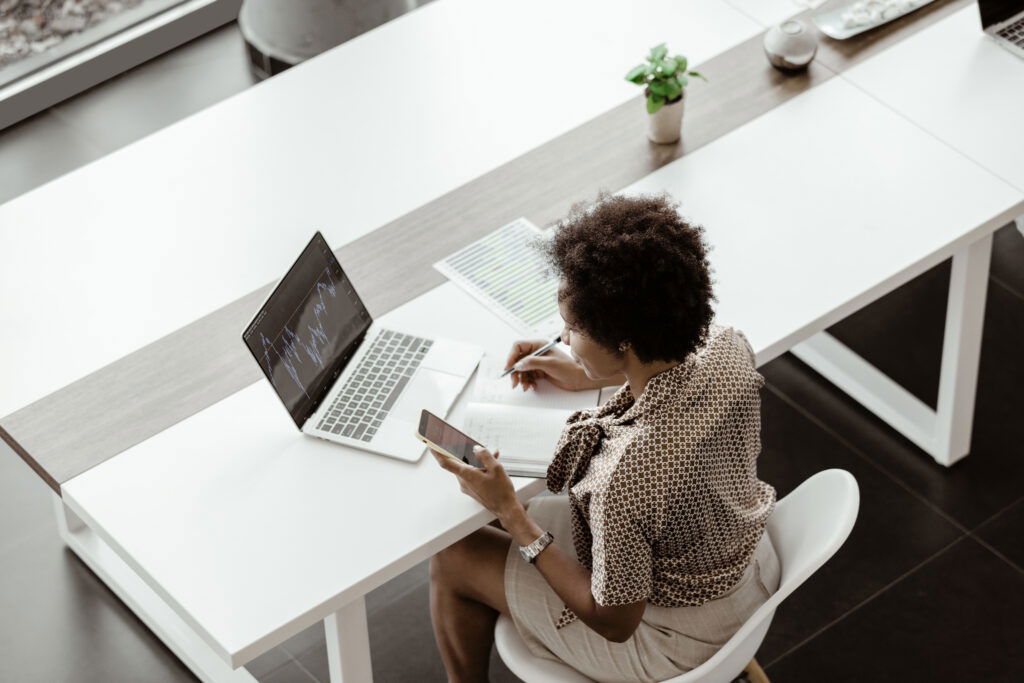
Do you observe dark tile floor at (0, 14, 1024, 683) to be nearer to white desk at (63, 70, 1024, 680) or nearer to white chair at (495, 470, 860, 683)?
white desk at (63, 70, 1024, 680)

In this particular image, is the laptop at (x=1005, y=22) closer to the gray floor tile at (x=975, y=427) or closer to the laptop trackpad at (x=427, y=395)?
the gray floor tile at (x=975, y=427)

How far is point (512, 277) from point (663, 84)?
504mm

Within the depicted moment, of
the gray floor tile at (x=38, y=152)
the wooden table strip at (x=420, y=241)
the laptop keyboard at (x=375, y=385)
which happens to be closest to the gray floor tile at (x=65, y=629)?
the wooden table strip at (x=420, y=241)

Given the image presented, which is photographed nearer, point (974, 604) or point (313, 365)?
point (313, 365)

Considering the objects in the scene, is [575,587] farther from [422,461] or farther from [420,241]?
[420,241]

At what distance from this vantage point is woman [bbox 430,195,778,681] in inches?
77.5

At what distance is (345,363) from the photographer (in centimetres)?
243

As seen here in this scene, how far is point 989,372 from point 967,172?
0.83 m

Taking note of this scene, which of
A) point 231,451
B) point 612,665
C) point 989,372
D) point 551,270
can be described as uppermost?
point 551,270

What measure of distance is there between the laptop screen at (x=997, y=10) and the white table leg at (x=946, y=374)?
1.65 feet

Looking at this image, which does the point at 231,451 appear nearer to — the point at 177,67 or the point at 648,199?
the point at 648,199

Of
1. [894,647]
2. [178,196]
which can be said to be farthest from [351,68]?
[894,647]

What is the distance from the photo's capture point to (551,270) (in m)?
2.08

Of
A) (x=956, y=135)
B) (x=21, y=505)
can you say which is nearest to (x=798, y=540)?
(x=956, y=135)
